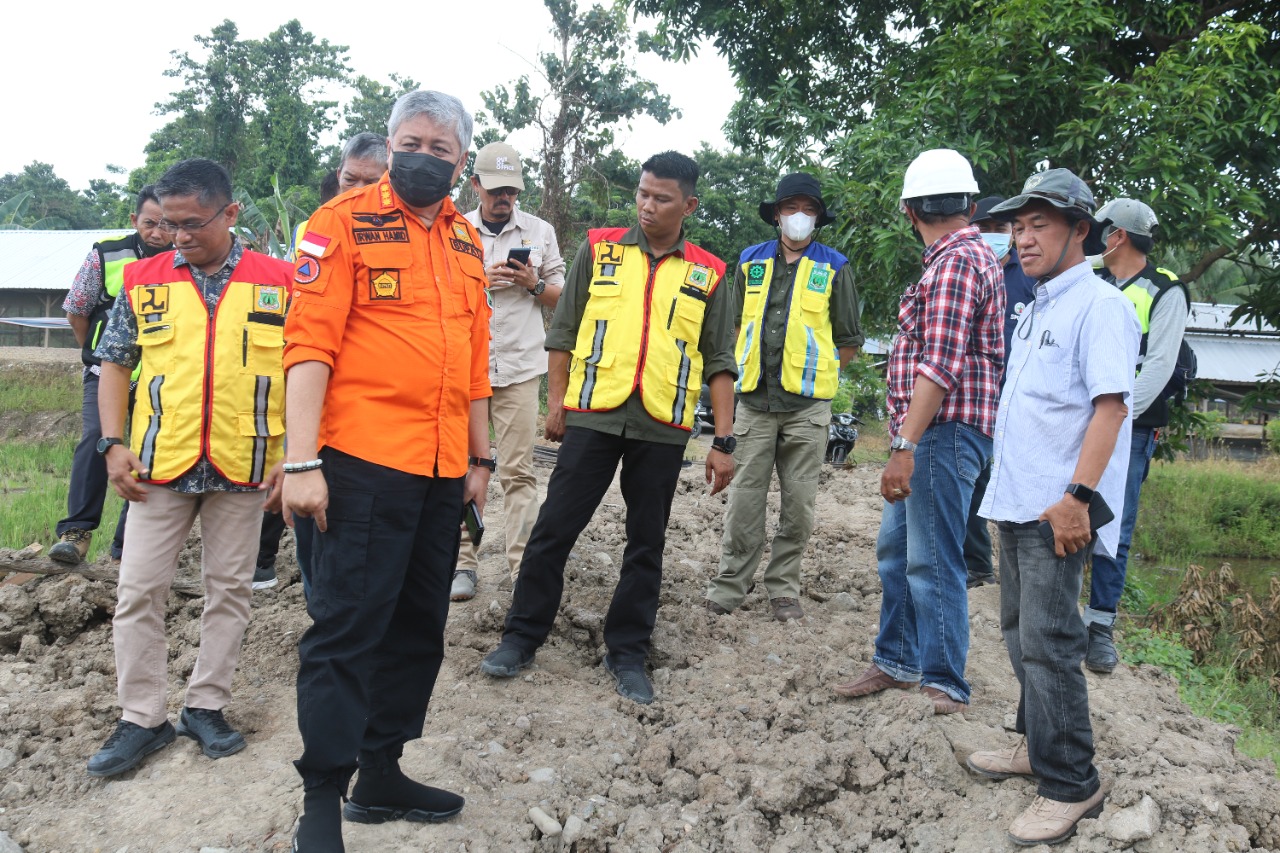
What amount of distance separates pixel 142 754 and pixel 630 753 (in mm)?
1592

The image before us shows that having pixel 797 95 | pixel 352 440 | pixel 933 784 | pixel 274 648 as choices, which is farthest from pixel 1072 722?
pixel 797 95

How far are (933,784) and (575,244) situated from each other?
13139 mm

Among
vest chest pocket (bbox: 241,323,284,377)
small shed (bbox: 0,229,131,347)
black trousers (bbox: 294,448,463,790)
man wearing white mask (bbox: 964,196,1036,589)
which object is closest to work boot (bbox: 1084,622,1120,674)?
man wearing white mask (bbox: 964,196,1036,589)

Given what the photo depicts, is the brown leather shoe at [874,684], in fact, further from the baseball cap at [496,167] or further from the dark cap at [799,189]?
the baseball cap at [496,167]

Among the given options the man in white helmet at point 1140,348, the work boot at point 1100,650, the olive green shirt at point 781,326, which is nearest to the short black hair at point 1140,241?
the man in white helmet at point 1140,348

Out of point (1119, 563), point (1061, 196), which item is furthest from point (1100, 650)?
point (1061, 196)

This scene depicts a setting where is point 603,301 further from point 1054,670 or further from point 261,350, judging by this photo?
point 1054,670

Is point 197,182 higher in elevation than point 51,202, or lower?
lower

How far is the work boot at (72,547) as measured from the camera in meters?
4.48

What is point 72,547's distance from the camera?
453cm

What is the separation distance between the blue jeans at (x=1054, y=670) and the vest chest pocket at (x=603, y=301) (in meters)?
1.77

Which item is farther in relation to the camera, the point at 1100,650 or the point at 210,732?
the point at 1100,650

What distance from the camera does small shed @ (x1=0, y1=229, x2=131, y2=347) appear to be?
76.3ft

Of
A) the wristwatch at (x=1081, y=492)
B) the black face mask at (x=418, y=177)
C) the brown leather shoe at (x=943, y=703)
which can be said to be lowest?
the brown leather shoe at (x=943, y=703)
